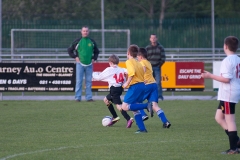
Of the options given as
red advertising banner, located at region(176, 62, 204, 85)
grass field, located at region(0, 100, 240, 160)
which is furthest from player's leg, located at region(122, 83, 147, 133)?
red advertising banner, located at region(176, 62, 204, 85)

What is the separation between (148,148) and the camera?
898cm

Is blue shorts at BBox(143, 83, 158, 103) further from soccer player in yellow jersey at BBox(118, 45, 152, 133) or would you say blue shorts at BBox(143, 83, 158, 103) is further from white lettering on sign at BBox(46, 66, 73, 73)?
white lettering on sign at BBox(46, 66, 73, 73)

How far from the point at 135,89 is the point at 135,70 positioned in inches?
14.0

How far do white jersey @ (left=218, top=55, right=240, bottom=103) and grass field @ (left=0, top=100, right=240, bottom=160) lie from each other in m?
0.82

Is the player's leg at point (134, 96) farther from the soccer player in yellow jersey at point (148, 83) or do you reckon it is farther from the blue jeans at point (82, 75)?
the blue jeans at point (82, 75)

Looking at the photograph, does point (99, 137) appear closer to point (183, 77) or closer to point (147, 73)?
point (147, 73)

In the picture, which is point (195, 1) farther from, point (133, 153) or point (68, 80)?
point (133, 153)

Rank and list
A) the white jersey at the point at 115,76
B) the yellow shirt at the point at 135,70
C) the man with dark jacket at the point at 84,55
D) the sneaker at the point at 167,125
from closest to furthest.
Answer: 1. the yellow shirt at the point at 135,70
2. the sneaker at the point at 167,125
3. the white jersey at the point at 115,76
4. the man with dark jacket at the point at 84,55

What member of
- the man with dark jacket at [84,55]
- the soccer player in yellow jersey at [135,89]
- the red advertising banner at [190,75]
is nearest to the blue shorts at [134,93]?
the soccer player in yellow jersey at [135,89]

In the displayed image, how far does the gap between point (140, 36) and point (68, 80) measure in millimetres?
11839

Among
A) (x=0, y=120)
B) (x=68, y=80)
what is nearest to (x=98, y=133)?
(x=0, y=120)

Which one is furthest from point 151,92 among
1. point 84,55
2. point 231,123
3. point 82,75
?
point 82,75

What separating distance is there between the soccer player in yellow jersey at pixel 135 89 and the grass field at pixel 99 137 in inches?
13.8

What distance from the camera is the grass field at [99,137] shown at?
8438mm
